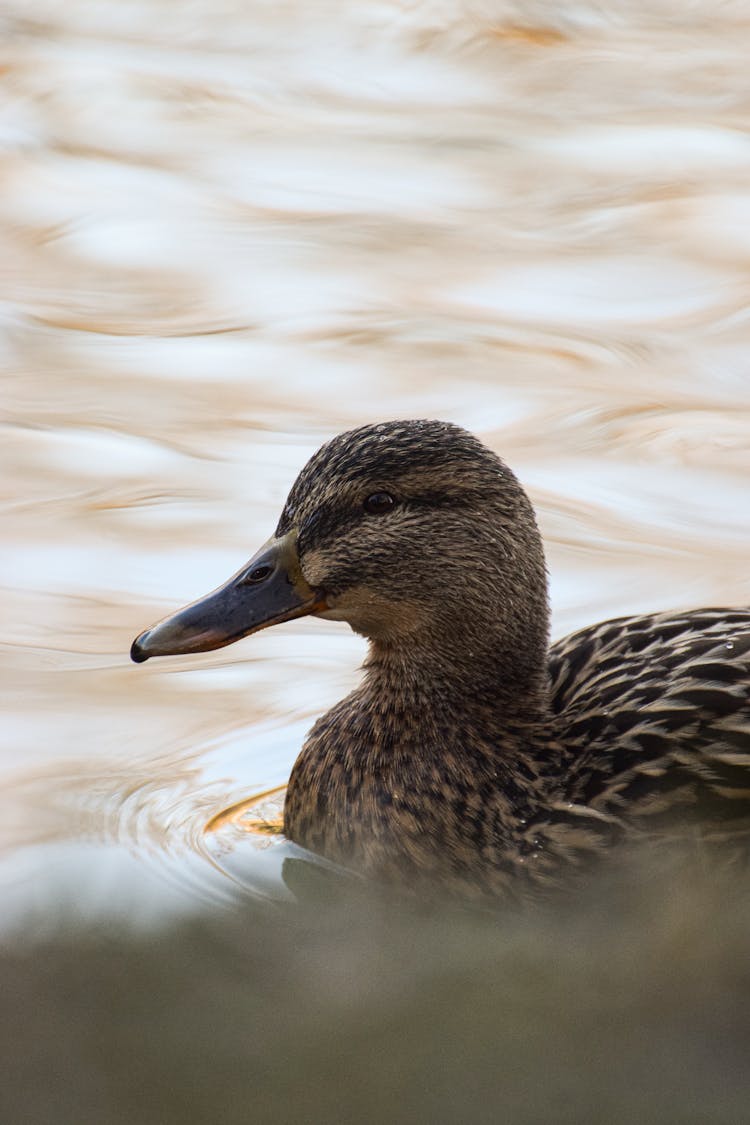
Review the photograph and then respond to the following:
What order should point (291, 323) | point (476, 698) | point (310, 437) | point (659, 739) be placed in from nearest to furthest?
point (659, 739), point (476, 698), point (310, 437), point (291, 323)

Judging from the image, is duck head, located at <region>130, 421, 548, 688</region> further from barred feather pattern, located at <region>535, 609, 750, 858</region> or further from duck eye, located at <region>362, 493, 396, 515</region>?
barred feather pattern, located at <region>535, 609, 750, 858</region>

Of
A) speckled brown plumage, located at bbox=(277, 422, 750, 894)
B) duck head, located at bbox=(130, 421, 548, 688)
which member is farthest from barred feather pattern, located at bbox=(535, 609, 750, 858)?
duck head, located at bbox=(130, 421, 548, 688)

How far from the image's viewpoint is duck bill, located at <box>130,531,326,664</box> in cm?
420

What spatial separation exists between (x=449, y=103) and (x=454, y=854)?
7.53 m

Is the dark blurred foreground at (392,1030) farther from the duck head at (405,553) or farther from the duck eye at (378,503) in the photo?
the duck eye at (378,503)

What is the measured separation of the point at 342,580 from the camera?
433 cm

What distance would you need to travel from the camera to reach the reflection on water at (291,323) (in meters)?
5.34

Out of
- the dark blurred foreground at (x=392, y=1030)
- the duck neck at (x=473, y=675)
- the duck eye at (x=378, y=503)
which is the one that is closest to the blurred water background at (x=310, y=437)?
the dark blurred foreground at (x=392, y=1030)

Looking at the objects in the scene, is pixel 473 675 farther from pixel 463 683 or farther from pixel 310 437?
pixel 310 437

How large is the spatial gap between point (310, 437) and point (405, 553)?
268cm

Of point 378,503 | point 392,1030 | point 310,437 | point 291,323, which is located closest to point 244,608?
point 378,503

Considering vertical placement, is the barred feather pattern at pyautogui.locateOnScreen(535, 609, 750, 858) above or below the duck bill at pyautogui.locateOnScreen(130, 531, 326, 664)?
below

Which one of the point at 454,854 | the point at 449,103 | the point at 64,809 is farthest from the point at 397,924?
the point at 449,103

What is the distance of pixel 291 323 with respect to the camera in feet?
26.8
